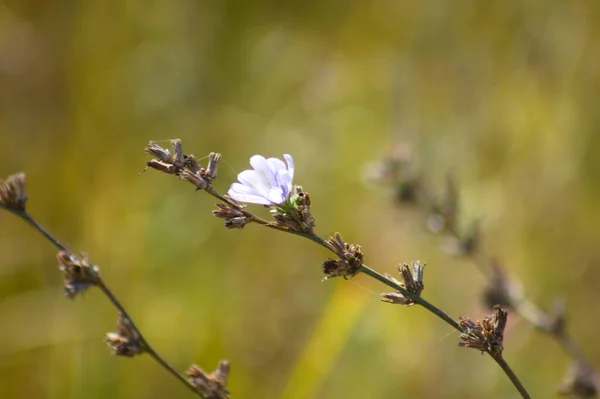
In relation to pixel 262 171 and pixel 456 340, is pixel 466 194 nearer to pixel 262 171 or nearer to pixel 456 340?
pixel 456 340

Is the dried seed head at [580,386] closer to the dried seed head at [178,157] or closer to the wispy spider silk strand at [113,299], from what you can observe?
the wispy spider silk strand at [113,299]

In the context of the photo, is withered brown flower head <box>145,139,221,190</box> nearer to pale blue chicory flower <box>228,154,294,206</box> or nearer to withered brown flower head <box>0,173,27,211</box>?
pale blue chicory flower <box>228,154,294,206</box>

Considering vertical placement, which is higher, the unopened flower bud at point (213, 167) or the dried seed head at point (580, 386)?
the dried seed head at point (580, 386)

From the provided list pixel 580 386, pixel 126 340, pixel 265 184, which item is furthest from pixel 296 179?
pixel 265 184

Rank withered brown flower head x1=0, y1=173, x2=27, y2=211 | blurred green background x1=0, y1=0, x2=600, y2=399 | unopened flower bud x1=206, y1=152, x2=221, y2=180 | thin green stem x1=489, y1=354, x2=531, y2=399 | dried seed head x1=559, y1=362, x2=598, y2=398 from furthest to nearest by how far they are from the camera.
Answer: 1. blurred green background x1=0, y1=0, x2=600, y2=399
2. dried seed head x1=559, y1=362, x2=598, y2=398
3. withered brown flower head x1=0, y1=173, x2=27, y2=211
4. unopened flower bud x1=206, y1=152, x2=221, y2=180
5. thin green stem x1=489, y1=354, x2=531, y2=399

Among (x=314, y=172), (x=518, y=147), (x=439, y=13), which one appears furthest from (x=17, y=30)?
(x=518, y=147)

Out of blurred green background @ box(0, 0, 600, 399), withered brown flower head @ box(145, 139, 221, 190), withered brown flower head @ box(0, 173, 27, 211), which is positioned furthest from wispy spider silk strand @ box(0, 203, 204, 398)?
blurred green background @ box(0, 0, 600, 399)

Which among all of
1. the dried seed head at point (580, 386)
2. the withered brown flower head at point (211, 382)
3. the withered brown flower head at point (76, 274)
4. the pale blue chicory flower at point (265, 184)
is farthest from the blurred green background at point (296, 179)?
the pale blue chicory flower at point (265, 184)
